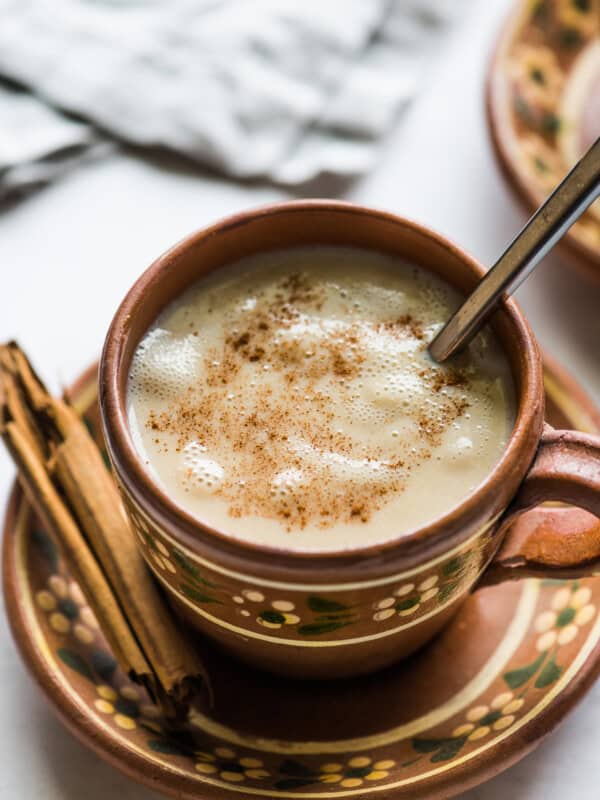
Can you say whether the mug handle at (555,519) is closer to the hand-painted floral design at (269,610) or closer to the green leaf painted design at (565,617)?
the green leaf painted design at (565,617)

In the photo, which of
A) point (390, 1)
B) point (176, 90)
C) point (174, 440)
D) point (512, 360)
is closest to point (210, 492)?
point (174, 440)

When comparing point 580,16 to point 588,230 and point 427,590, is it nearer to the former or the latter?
point 588,230

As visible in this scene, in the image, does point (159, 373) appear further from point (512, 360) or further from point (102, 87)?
point (102, 87)

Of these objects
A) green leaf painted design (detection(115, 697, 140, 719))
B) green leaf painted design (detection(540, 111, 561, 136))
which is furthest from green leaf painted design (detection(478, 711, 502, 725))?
green leaf painted design (detection(540, 111, 561, 136))

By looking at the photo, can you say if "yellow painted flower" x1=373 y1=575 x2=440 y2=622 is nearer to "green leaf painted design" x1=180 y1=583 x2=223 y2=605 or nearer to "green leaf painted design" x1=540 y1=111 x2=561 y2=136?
"green leaf painted design" x1=180 y1=583 x2=223 y2=605

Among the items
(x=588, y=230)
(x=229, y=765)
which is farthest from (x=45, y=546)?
(x=588, y=230)

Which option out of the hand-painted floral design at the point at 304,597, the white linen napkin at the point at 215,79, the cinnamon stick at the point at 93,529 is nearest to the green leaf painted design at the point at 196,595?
the hand-painted floral design at the point at 304,597
